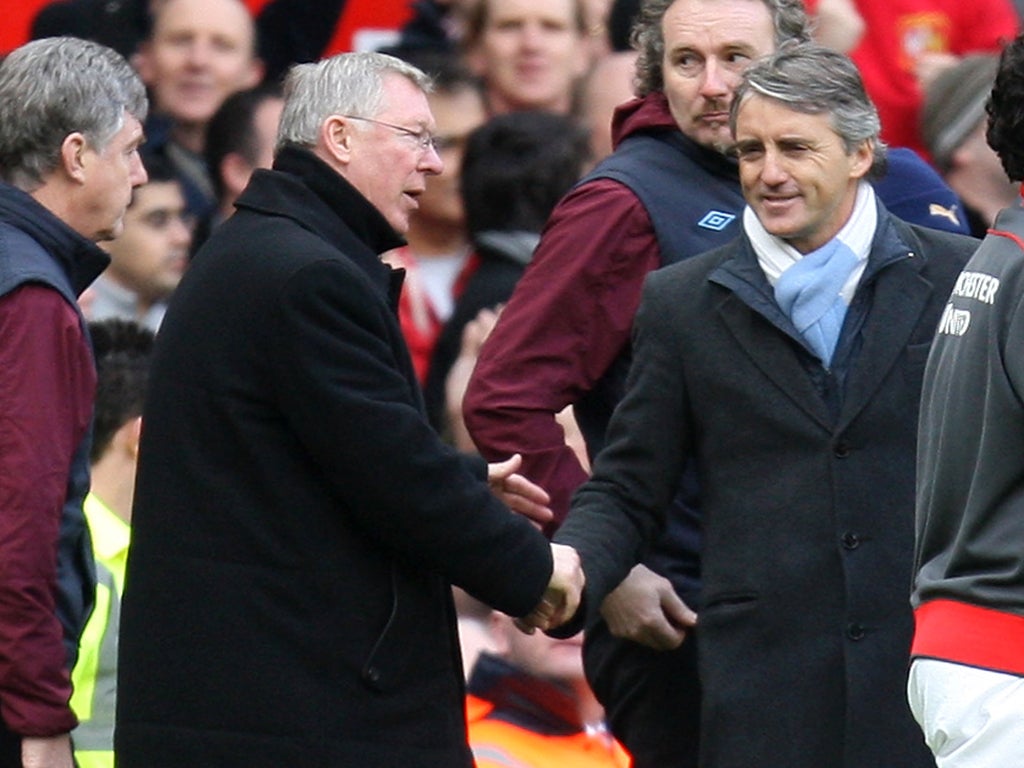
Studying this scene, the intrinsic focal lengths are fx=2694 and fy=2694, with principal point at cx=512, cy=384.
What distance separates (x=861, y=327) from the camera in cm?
483

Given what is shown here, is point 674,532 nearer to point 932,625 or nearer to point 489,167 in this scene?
point 932,625

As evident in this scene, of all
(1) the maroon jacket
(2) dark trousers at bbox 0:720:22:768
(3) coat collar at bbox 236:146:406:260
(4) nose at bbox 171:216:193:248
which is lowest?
(4) nose at bbox 171:216:193:248

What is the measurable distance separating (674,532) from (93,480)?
5.17 feet

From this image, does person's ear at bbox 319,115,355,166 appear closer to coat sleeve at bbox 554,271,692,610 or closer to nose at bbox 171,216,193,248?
coat sleeve at bbox 554,271,692,610

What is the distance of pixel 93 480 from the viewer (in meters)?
6.11

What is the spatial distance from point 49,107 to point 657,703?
1615 mm

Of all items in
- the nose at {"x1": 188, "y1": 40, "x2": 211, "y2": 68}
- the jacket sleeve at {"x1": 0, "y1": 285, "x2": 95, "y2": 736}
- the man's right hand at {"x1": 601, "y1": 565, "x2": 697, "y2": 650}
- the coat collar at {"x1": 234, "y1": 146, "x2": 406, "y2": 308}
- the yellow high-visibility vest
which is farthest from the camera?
the nose at {"x1": 188, "y1": 40, "x2": 211, "y2": 68}

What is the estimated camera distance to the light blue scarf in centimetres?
479

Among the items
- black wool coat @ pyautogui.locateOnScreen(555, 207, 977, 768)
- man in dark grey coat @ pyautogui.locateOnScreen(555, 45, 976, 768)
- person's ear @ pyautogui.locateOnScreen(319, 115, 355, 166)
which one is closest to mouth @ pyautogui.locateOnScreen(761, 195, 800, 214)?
man in dark grey coat @ pyautogui.locateOnScreen(555, 45, 976, 768)

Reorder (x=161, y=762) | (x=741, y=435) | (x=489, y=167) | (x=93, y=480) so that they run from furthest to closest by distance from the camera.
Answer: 1. (x=489, y=167)
2. (x=93, y=480)
3. (x=741, y=435)
4. (x=161, y=762)

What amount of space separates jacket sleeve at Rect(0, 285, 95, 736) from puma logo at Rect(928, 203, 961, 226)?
1.80m

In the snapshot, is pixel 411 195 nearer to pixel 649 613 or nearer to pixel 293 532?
pixel 293 532

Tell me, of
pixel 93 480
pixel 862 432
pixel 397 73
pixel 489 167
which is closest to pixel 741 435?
pixel 862 432

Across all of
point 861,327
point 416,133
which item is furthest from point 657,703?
point 416,133
